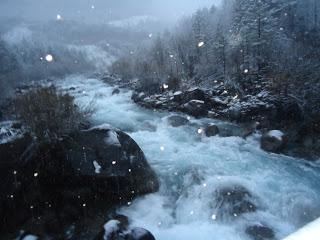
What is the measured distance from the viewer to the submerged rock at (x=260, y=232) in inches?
345

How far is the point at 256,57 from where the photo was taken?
37594 mm

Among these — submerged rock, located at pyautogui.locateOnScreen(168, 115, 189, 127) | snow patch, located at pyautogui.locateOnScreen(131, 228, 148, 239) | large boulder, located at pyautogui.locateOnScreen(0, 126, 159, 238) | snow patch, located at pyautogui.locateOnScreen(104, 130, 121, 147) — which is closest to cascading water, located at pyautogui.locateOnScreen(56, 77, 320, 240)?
large boulder, located at pyautogui.locateOnScreen(0, 126, 159, 238)

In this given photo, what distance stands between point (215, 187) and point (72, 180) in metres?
4.87

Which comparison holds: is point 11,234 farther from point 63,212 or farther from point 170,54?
point 170,54

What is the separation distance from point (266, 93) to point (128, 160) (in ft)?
48.8

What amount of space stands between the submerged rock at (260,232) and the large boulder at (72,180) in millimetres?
3650

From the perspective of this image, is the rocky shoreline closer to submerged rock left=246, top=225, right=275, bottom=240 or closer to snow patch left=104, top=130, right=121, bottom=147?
submerged rock left=246, top=225, right=275, bottom=240

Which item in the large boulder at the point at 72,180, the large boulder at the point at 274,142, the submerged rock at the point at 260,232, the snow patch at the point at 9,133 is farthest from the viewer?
the large boulder at the point at 274,142

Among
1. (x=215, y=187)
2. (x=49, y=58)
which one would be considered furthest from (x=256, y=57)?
(x=49, y=58)

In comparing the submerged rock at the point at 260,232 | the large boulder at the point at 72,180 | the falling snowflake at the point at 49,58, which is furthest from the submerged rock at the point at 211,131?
the falling snowflake at the point at 49,58

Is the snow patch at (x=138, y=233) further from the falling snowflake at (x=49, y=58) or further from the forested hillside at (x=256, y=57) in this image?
the falling snowflake at (x=49, y=58)

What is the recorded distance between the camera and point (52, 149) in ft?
36.6

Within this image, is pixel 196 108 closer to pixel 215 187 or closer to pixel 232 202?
pixel 215 187

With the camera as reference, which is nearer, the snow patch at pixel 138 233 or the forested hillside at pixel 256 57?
the snow patch at pixel 138 233
